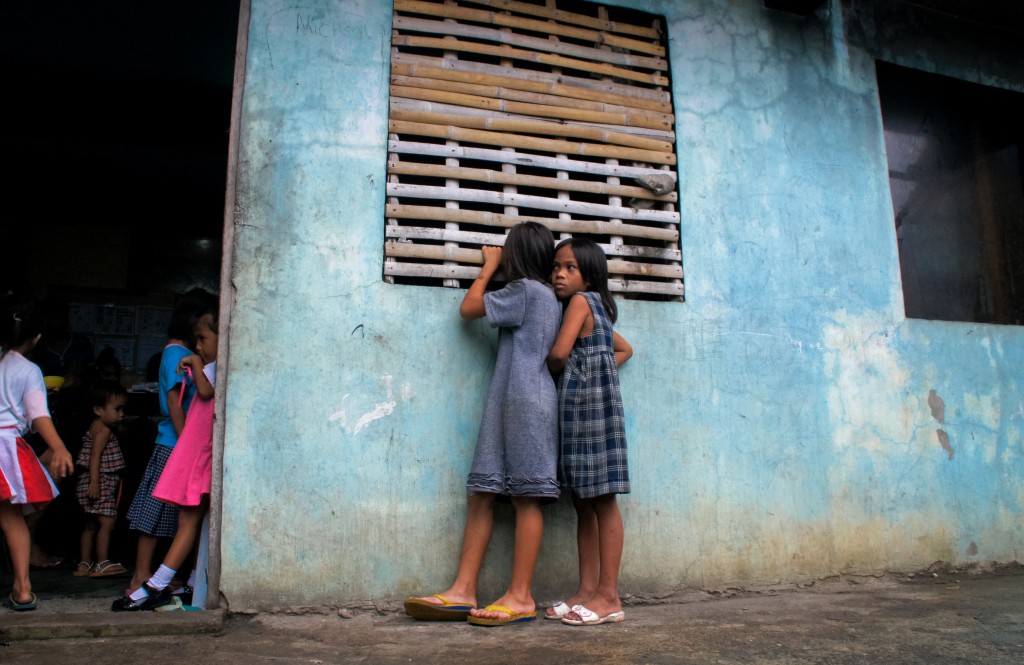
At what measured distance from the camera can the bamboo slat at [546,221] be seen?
125 inches

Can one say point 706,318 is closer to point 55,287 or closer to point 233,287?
point 233,287

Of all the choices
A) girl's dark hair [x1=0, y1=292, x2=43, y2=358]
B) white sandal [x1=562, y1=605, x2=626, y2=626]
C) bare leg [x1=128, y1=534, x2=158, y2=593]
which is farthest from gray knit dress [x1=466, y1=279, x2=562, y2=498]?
girl's dark hair [x1=0, y1=292, x2=43, y2=358]

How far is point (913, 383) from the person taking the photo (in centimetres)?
381

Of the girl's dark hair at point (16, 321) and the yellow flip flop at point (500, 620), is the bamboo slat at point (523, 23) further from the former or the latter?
the yellow flip flop at point (500, 620)

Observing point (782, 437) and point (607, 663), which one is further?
point (782, 437)

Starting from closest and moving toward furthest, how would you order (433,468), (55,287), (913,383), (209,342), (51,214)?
1. (433,468)
2. (209,342)
3. (913,383)
4. (55,287)
5. (51,214)

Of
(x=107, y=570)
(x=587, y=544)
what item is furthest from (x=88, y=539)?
(x=587, y=544)

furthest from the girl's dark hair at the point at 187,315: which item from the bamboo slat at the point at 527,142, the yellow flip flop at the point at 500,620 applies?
the yellow flip flop at the point at 500,620

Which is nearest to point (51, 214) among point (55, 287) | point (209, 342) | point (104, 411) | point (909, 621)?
point (55, 287)

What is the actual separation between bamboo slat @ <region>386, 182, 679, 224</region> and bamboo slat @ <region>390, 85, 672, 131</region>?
393mm

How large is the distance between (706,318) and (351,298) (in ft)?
5.30

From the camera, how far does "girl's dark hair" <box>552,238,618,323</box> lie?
3.15m

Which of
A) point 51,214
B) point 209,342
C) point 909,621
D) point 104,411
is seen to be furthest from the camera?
point 51,214

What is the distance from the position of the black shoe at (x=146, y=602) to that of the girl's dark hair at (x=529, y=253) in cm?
183
